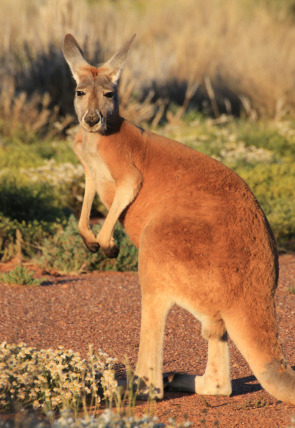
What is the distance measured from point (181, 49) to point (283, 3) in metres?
9.59

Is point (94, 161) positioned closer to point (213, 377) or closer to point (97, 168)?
point (97, 168)

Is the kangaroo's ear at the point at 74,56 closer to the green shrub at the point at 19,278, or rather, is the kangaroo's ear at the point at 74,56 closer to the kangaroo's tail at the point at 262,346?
the kangaroo's tail at the point at 262,346

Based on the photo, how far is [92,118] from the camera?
3662 mm

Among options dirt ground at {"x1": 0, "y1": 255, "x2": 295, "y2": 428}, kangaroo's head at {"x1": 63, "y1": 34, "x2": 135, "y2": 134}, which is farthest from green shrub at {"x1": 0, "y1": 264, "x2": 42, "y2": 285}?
kangaroo's head at {"x1": 63, "y1": 34, "x2": 135, "y2": 134}

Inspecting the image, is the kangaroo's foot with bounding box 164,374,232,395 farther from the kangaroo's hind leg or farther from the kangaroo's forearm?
the kangaroo's forearm

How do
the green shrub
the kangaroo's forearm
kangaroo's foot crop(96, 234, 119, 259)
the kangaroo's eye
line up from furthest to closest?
the green shrub
kangaroo's foot crop(96, 234, 119, 259)
the kangaroo's eye
the kangaroo's forearm

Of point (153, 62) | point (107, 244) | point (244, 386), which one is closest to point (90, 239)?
point (107, 244)

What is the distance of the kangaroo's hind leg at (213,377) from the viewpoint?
3.69m

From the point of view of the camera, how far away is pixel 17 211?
25.0 feet

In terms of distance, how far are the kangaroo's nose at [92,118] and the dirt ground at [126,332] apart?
1453mm

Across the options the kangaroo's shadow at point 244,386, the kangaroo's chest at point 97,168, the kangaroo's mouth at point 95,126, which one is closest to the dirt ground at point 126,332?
the kangaroo's shadow at point 244,386

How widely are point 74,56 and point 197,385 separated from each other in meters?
2.08

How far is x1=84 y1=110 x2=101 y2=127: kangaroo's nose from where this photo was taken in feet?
12.0

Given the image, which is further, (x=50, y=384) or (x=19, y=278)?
(x=19, y=278)
